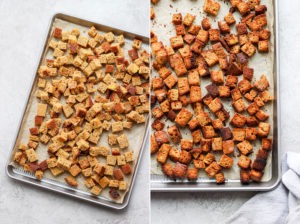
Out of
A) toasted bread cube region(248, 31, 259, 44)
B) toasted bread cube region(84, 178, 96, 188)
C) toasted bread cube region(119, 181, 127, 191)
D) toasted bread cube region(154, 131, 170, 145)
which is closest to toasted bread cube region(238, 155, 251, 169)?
toasted bread cube region(154, 131, 170, 145)

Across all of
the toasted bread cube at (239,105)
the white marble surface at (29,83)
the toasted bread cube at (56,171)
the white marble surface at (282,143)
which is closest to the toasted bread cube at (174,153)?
the white marble surface at (282,143)

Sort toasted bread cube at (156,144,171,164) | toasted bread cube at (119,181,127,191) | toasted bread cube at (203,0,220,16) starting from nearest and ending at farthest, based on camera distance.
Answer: toasted bread cube at (156,144,171,164) → toasted bread cube at (203,0,220,16) → toasted bread cube at (119,181,127,191)

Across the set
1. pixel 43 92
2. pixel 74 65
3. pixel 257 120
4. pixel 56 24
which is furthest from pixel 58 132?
pixel 257 120

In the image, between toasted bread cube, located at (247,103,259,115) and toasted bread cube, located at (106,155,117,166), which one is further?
toasted bread cube, located at (106,155,117,166)

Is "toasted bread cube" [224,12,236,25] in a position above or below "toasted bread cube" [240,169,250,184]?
above

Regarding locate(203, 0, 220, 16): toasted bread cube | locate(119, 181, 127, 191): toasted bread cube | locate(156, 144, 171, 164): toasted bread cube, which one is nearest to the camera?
locate(156, 144, 171, 164): toasted bread cube

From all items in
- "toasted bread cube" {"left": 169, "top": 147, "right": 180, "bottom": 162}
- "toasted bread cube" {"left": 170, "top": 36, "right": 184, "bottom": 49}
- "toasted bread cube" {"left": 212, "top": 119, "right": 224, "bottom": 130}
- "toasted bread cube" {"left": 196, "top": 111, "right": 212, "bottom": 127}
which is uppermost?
"toasted bread cube" {"left": 170, "top": 36, "right": 184, "bottom": 49}

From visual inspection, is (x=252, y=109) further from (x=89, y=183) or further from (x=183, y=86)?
(x=89, y=183)

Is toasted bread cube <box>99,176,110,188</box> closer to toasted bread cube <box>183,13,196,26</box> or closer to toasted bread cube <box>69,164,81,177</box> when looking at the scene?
toasted bread cube <box>69,164,81,177</box>
